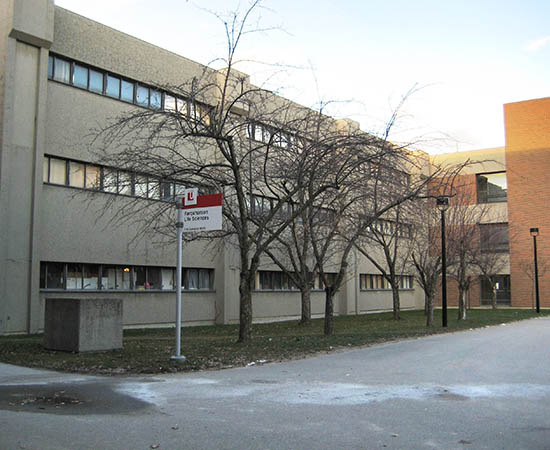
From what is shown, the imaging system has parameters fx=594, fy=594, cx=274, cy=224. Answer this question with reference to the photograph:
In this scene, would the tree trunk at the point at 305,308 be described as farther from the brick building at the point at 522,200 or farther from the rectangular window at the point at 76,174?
the brick building at the point at 522,200

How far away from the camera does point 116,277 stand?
23406 millimetres

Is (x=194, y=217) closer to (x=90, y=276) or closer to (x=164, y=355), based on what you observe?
(x=164, y=355)

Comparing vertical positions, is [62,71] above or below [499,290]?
above

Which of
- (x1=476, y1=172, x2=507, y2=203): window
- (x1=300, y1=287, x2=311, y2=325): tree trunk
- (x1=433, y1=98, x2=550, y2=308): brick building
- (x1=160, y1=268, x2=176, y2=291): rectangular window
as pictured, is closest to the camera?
(x1=160, y1=268, x2=176, y2=291): rectangular window

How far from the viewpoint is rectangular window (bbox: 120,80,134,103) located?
24141 mm

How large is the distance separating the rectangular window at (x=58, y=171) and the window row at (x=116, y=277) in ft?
9.81

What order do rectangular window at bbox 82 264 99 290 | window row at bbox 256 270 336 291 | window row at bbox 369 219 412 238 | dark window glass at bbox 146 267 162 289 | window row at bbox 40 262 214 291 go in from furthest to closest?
window row at bbox 256 270 336 291, dark window glass at bbox 146 267 162 289, window row at bbox 369 219 412 238, rectangular window at bbox 82 264 99 290, window row at bbox 40 262 214 291

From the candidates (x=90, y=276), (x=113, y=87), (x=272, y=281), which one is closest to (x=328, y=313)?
(x=90, y=276)

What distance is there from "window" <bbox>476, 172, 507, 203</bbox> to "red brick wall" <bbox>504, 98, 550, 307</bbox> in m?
1.40

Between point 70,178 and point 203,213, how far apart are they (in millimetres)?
11900

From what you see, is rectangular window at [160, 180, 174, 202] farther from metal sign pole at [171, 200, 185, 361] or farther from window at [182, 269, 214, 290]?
window at [182, 269, 214, 290]

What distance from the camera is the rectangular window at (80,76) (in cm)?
2227

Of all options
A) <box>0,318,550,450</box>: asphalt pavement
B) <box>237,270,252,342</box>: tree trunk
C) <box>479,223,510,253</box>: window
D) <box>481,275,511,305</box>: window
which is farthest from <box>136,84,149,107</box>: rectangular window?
<box>481,275,511,305</box>: window

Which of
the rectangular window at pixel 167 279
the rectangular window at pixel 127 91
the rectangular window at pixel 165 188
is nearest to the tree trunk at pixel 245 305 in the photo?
the rectangular window at pixel 165 188
